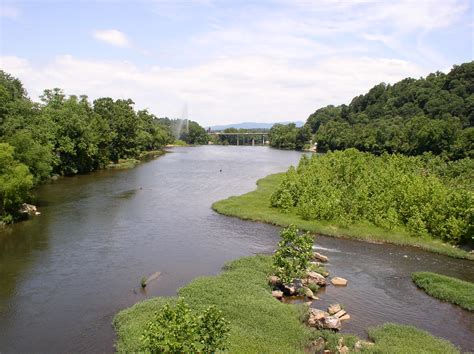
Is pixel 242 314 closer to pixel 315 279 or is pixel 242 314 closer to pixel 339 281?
pixel 315 279

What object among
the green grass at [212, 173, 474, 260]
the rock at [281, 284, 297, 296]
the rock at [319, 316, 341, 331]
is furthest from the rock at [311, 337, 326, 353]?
the green grass at [212, 173, 474, 260]

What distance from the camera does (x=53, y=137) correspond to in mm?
88062

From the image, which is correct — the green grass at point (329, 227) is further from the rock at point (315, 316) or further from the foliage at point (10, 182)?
the foliage at point (10, 182)

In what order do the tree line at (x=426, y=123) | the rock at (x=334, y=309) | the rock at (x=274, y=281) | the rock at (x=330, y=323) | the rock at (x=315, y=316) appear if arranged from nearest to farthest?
1. the rock at (x=330, y=323)
2. the rock at (x=315, y=316)
3. the rock at (x=334, y=309)
4. the rock at (x=274, y=281)
5. the tree line at (x=426, y=123)

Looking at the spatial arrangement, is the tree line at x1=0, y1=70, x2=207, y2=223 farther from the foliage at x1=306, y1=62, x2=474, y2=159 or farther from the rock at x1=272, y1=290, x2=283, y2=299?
the foliage at x1=306, y1=62, x2=474, y2=159

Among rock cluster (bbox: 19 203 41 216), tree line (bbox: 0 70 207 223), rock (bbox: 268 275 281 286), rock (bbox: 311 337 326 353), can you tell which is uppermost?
tree line (bbox: 0 70 207 223)

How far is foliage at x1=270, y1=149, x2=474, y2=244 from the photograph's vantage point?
50.8 meters

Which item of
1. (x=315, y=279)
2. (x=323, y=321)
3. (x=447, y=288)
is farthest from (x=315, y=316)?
(x=447, y=288)

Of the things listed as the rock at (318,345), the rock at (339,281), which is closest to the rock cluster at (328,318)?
the rock at (318,345)

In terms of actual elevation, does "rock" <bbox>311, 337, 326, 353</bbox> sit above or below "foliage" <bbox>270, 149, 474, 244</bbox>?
below

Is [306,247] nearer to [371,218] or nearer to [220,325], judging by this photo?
[220,325]

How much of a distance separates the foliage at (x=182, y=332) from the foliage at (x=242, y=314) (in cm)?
464

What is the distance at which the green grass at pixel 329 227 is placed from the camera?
163ft

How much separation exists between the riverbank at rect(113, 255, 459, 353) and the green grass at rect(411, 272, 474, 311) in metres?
7.92
